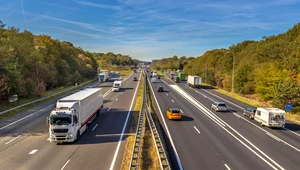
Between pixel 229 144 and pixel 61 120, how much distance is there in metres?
14.5

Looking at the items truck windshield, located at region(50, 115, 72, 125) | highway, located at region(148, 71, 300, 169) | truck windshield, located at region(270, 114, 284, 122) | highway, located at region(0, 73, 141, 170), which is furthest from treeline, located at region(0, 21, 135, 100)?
truck windshield, located at region(270, 114, 284, 122)

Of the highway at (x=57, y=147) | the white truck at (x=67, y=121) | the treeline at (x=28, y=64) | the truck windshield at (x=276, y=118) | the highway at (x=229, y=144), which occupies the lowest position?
the highway at (x=229, y=144)

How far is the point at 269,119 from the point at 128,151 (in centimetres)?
1734

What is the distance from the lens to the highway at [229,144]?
16938mm

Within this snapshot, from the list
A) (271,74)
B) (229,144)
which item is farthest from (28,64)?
(271,74)

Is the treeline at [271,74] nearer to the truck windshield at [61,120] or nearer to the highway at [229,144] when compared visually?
the highway at [229,144]

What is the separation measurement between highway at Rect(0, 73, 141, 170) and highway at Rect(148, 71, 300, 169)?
503cm

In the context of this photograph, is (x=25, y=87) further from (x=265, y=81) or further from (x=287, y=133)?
(x=265, y=81)

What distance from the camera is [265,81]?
53.0m

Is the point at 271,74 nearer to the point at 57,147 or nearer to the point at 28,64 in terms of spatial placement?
the point at 57,147

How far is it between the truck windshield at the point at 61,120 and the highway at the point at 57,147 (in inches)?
76.4

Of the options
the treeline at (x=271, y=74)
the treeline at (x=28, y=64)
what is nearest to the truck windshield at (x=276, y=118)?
the treeline at (x=271, y=74)

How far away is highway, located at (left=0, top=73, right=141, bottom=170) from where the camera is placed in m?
16.4

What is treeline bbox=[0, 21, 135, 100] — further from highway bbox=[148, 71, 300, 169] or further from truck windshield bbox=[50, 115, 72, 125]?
highway bbox=[148, 71, 300, 169]
